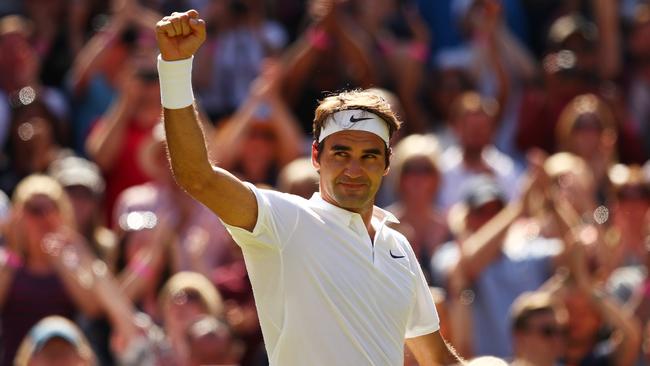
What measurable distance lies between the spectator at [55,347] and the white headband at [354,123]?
133 inches

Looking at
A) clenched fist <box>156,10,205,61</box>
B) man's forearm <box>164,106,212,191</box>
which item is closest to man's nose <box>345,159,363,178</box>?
man's forearm <box>164,106,212,191</box>

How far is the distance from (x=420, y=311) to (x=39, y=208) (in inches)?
164

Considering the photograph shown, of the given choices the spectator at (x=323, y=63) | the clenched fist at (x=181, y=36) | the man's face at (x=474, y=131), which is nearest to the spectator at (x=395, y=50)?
the spectator at (x=323, y=63)

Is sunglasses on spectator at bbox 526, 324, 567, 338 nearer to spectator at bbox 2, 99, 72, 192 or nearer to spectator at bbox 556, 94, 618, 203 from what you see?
spectator at bbox 556, 94, 618, 203

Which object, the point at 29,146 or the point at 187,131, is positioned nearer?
the point at 187,131

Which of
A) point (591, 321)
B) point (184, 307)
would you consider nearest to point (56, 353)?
point (184, 307)

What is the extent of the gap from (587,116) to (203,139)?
245 inches

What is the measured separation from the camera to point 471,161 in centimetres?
1059

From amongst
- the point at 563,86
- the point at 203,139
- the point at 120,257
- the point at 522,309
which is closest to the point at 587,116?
the point at 563,86

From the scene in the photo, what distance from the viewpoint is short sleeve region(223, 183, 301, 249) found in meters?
4.84

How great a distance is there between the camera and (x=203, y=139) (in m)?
4.78

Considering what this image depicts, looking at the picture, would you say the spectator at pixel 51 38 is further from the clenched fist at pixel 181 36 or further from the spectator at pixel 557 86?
the clenched fist at pixel 181 36

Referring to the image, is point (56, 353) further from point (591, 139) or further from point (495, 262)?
point (591, 139)

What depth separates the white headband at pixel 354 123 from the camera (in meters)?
5.13
